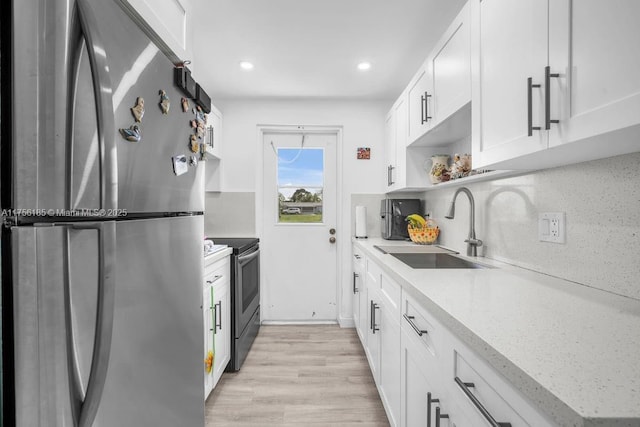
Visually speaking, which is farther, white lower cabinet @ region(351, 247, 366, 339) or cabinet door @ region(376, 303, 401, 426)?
white lower cabinet @ region(351, 247, 366, 339)

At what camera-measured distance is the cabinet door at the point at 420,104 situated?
1.95 m

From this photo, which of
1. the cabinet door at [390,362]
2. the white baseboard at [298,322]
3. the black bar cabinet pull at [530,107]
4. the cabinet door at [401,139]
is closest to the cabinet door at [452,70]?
the black bar cabinet pull at [530,107]

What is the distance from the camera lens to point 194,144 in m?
1.20

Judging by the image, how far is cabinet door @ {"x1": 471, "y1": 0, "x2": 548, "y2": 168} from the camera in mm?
961

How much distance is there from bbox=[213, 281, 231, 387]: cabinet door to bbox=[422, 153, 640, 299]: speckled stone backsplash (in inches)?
67.9

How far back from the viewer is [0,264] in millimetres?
523

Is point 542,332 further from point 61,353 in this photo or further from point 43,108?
point 43,108

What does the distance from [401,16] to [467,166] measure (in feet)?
3.34

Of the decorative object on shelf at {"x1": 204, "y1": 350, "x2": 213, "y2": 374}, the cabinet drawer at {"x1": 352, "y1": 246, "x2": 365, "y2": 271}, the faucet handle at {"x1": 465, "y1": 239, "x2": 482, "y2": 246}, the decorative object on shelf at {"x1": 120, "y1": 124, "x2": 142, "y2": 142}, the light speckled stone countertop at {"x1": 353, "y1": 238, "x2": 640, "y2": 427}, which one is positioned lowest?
the decorative object on shelf at {"x1": 204, "y1": 350, "x2": 213, "y2": 374}

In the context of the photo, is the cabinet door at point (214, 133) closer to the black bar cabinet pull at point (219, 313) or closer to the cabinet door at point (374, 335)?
the black bar cabinet pull at point (219, 313)

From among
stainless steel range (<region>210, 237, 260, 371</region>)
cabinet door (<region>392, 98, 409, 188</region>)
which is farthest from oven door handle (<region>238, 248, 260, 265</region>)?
cabinet door (<region>392, 98, 409, 188</region>)

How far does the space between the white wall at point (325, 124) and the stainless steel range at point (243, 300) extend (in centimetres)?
69

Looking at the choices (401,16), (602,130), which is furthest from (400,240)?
(602,130)

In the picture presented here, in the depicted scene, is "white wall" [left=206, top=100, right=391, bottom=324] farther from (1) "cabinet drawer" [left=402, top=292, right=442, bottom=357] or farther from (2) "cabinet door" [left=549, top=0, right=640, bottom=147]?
(2) "cabinet door" [left=549, top=0, right=640, bottom=147]
